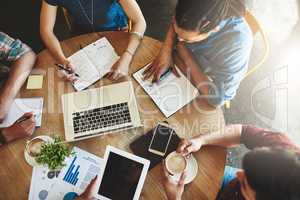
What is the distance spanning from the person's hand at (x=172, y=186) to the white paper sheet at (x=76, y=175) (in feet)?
0.92

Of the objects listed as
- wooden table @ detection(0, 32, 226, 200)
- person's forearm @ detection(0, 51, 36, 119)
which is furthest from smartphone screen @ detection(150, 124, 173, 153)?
person's forearm @ detection(0, 51, 36, 119)

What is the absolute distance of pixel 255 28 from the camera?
1.55 metres

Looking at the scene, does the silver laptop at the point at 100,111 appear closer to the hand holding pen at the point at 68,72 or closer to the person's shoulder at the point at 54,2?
the hand holding pen at the point at 68,72

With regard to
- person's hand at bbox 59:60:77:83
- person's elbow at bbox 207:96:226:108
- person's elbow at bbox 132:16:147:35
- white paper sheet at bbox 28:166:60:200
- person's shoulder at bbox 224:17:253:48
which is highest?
person's shoulder at bbox 224:17:253:48

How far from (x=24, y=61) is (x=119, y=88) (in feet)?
1.58

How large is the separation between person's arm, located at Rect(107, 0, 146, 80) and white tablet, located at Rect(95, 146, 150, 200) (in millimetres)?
394

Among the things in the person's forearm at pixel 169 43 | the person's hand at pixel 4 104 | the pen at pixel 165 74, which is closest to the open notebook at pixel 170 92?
the pen at pixel 165 74

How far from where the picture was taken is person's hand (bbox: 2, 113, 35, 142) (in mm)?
1428

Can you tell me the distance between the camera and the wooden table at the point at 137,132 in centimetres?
136

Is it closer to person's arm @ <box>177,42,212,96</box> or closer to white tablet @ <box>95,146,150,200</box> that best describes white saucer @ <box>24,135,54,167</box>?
white tablet @ <box>95,146,150,200</box>

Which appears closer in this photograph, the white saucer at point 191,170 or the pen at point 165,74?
the white saucer at point 191,170

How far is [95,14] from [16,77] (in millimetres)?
540

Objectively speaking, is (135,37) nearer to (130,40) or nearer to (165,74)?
(130,40)

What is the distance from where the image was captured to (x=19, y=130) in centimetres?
143
